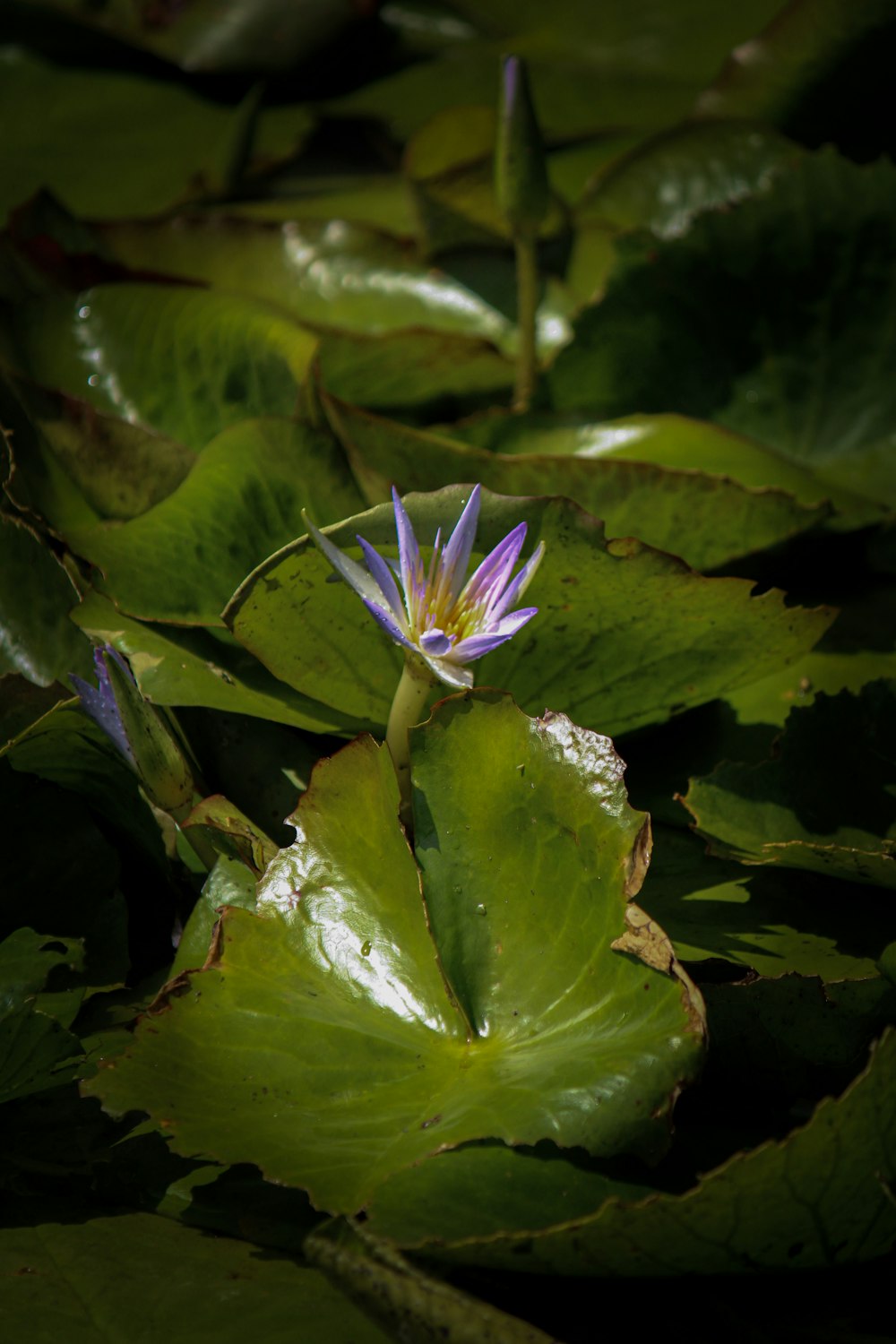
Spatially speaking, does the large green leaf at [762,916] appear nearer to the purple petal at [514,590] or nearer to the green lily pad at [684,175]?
the purple petal at [514,590]

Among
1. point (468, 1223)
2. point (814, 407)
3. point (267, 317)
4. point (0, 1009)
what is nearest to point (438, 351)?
point (267, 317)

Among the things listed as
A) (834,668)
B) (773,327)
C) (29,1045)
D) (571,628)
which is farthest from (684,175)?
(29,1045)

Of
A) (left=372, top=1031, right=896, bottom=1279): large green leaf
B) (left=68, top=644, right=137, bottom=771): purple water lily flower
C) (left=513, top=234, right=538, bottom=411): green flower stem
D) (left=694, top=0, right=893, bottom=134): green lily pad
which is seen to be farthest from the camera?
(left=694, top=0, right=893, bottom=134): green lily pad

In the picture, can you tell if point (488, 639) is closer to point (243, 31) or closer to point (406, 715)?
point (406, 715)

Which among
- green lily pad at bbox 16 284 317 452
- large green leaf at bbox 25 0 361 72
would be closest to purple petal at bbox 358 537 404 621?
green lily pad at bbox 16 284 317 452

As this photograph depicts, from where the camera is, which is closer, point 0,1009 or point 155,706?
point 0,1009

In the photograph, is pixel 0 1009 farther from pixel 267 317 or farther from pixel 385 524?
pixel 267 317

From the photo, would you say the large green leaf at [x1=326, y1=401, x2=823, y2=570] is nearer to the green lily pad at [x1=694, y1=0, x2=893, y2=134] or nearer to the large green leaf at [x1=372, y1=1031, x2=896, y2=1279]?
the large green leaf at [x1=372, y1=1031, x2=896, y2=1279]
